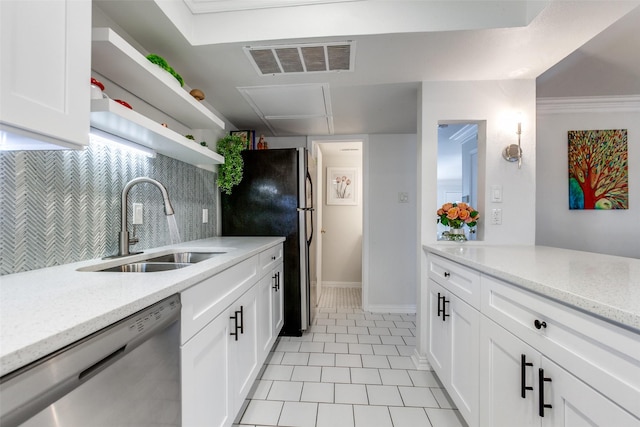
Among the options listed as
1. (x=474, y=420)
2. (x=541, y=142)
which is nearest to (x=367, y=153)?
(x=541, y=142)

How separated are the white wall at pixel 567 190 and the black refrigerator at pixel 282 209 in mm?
2361

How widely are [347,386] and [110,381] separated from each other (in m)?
1.55

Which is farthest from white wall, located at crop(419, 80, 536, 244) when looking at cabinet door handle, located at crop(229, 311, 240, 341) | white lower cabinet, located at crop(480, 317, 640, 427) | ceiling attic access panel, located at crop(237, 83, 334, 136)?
cabinet door handle, located at crop(229, 311, 240, 341)

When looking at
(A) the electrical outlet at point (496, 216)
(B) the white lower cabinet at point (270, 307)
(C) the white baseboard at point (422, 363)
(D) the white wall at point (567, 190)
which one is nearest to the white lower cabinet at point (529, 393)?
(C) the white baseboard at point (422, 363)

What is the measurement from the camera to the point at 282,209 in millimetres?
2541

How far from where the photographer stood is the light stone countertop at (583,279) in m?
0.64

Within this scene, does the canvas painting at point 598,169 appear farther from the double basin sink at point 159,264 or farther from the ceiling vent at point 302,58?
the double basin sink at point 159,264

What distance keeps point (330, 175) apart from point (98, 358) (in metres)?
4.17

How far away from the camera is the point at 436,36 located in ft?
4.91

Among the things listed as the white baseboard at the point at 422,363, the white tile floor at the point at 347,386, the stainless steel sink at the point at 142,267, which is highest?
the stainless steel sink at the point at 142,267

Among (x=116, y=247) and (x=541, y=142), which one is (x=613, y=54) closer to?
(x=541, y=142)

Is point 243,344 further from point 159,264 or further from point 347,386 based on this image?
point 347,386

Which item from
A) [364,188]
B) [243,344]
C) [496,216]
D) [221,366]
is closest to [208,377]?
[221,366]

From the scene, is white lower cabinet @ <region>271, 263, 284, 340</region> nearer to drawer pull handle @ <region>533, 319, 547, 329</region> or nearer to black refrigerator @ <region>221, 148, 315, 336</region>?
black refrigerator @ <region>221, 148, 315, 336</region>
